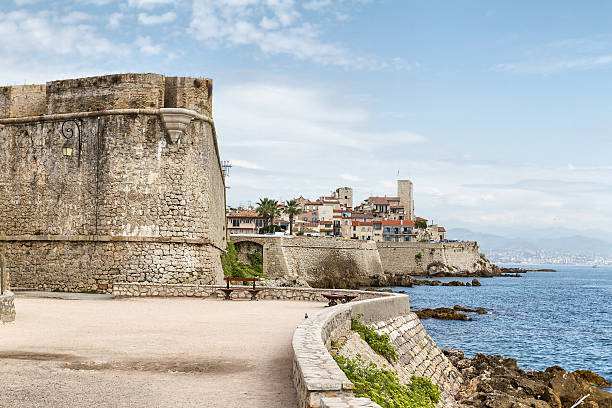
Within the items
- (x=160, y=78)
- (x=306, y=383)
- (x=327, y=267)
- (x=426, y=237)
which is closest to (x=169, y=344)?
(x=306, y=383)

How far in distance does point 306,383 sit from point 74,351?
6422mm

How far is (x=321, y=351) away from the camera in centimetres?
902

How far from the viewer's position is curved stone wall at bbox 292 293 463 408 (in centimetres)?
677

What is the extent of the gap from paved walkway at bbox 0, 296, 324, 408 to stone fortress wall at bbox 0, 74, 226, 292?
9.42m

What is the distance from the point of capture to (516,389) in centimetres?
1950

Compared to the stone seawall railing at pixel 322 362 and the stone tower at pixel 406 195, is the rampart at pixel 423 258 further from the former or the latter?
the stone seawall railing at pixel 322 362

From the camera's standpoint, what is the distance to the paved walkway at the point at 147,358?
8117 millimetres

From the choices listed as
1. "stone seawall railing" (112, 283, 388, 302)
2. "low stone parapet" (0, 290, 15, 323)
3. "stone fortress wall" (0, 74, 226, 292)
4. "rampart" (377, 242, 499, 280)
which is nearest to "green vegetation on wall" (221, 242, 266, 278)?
"stone fortress wall" (0, 74, 226, 292)

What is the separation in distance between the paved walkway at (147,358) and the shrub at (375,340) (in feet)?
5.49

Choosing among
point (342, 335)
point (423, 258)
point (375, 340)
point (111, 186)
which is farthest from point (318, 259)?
Result: point (342, 335)

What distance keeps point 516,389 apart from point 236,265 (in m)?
29.0

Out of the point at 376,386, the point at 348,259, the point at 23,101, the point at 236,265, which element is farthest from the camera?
the point at 348,259

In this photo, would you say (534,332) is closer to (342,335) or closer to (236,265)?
(236,265)

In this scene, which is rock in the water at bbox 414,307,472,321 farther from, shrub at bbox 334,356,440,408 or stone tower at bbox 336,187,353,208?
stone tower at bbox 336,187,353,208
